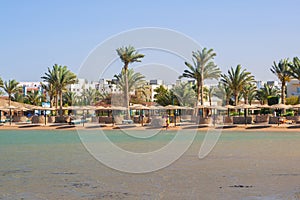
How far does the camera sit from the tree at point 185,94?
76.9 metres

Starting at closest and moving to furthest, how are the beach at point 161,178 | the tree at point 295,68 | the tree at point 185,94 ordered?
the beach at point 161,178 < the tree at point 295,68 < the tree at point 185,94

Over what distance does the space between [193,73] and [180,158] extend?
3474 centimetres

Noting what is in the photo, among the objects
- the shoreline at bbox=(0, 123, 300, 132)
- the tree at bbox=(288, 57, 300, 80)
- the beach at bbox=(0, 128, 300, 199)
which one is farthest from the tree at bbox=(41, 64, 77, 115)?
the beach at bbox=(0, 128, 300, 199)

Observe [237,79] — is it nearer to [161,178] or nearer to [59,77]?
[59,77]

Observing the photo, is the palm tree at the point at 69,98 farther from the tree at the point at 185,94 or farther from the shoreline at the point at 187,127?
the shoreline at the point at 187,127

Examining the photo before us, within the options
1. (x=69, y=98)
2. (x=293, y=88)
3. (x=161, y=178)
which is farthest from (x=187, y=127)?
(x=69, y=98)

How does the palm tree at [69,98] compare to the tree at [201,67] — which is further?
the palm tree at [69,98]

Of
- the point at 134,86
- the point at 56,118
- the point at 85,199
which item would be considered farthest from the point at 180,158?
the point at 134,86

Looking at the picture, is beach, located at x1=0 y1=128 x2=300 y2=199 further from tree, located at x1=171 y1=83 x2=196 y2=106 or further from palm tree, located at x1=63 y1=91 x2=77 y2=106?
palm tree, located at x1=63 y1=91 x2=77 y2=106

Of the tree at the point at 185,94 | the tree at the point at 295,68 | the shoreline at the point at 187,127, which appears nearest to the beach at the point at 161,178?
the shoreline at the point at 187,127

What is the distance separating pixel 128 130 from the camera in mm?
41281

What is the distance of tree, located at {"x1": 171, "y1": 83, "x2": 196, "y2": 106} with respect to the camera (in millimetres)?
76875

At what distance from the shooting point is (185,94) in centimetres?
7706

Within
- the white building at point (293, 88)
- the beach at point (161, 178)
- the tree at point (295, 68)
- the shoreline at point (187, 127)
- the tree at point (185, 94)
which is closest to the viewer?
the beach at point (161, 178)
